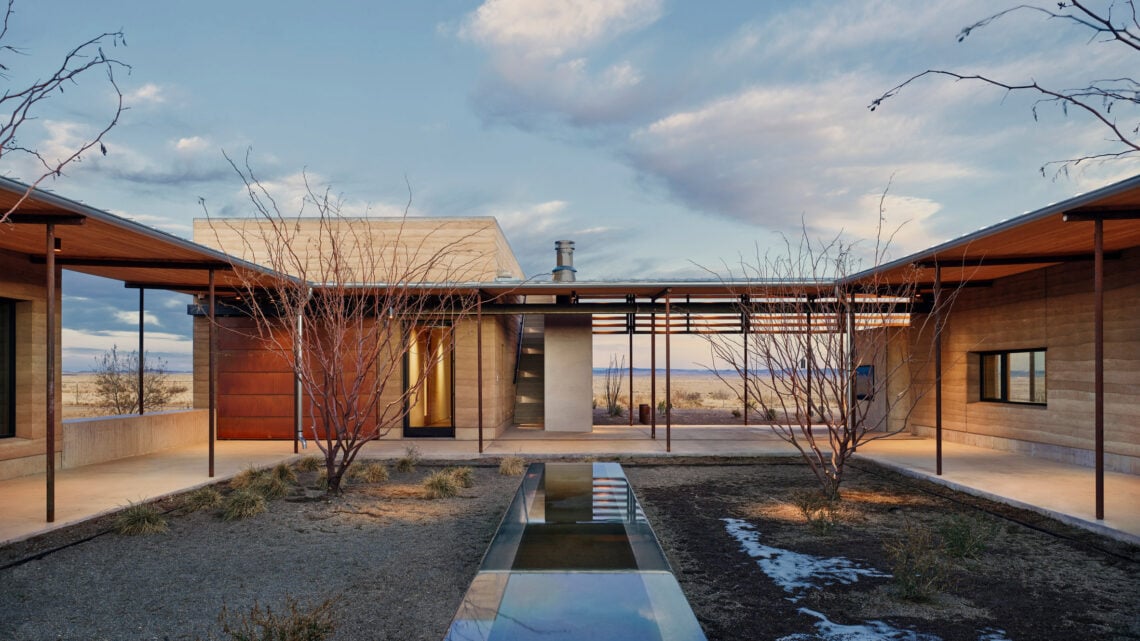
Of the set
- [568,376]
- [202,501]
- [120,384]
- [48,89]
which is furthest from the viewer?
[120,384]

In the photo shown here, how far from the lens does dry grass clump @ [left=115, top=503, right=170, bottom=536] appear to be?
611cm

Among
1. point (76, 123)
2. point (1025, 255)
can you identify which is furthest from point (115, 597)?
point (1025, 255)

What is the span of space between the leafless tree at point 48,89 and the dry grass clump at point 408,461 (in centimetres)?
787

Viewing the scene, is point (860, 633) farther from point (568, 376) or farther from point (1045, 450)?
point (568, 376)

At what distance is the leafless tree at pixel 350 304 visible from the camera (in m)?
7.81

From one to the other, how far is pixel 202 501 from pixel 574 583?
477cm

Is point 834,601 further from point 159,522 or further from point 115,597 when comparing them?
point 159,522

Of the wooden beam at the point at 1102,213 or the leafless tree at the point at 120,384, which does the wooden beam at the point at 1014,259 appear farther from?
the leafless tree at the point at 120,384

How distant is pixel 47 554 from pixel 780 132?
1147 cm

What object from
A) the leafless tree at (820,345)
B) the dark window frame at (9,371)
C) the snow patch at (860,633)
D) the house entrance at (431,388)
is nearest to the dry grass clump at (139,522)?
the dark window frame at (9,371)

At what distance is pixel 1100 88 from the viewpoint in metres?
2.03

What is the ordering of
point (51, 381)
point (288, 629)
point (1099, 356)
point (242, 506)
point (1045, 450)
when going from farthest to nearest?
point (1045, 450), point (242, 506), point (51, 381), point (1099, 356), point (288, 629)

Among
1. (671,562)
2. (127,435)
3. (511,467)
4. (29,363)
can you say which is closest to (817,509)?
(671,562)

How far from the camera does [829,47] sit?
9375 mm
